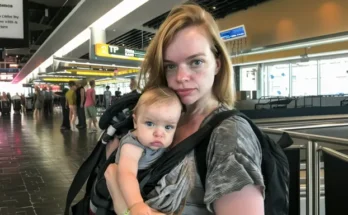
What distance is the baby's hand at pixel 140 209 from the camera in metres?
0.98

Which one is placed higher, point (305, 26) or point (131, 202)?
point (305, 26)

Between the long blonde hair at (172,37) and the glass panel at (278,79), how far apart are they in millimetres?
17592

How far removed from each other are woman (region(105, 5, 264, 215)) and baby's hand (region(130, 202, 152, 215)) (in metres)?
0.11

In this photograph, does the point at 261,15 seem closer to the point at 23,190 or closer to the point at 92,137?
the point at 92,137

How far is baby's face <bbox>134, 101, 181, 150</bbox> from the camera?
1091mm

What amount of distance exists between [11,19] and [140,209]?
15.6ft

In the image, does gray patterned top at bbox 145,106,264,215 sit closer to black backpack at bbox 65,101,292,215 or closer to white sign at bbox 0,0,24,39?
black backpack at bbox 65,101,292,215

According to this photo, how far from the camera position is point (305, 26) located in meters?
12.2

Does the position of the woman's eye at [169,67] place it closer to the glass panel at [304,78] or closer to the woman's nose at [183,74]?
the woman's nose at [183,74]

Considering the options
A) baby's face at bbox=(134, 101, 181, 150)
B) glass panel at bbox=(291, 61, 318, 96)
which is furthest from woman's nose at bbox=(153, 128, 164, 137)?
glass panel at bbox=(291, 61, 318, 96)

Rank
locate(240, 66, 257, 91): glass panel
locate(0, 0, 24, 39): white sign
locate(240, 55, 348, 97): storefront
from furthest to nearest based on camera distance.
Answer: locate(240, 66, 257, 91): glass panel → locate(240, 55, 348, 97): storefront → locate(0, 0, 24, 39): white sign

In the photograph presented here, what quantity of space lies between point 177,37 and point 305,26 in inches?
484

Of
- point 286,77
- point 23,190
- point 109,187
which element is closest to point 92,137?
point 23,190

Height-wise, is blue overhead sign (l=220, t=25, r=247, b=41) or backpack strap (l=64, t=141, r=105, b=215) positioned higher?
blue overhead sign (l=220, t=25, r=247, b=41)
